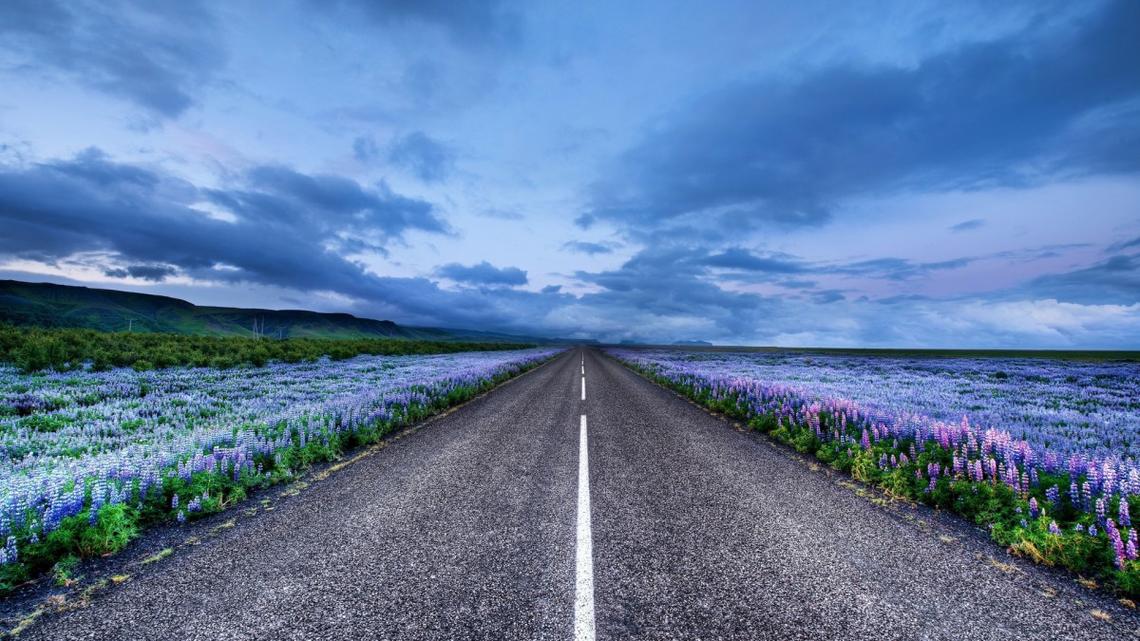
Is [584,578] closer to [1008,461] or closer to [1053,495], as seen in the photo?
[1053,495]

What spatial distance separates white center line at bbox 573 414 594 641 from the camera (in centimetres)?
326

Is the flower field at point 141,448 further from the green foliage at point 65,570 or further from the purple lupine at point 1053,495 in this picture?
the purple lupine at point 1053,495

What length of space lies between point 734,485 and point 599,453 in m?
2.79

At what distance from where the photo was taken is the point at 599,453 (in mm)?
8766

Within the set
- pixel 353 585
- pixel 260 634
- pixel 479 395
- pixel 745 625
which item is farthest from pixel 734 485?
pixel 479 395

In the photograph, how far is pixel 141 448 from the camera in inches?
262

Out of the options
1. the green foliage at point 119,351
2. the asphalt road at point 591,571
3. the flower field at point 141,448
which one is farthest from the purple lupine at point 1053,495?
the green foliage at point 119,351

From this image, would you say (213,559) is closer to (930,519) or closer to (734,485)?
(734,485)

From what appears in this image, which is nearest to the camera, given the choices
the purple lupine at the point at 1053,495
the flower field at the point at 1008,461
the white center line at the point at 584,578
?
the white center line at the point at 584,578

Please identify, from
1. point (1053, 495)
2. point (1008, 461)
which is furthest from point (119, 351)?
point (1053, 495)

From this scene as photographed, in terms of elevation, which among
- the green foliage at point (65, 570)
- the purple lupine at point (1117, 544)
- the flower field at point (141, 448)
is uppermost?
the purple lupine at point (1117, 544)

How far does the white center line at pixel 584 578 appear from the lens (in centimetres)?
326

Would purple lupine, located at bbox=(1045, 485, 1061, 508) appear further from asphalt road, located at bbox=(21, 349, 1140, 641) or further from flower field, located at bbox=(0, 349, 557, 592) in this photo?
flower field, located at bbox=(0, 349, 557, 592)

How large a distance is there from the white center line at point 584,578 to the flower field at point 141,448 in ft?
15.8
